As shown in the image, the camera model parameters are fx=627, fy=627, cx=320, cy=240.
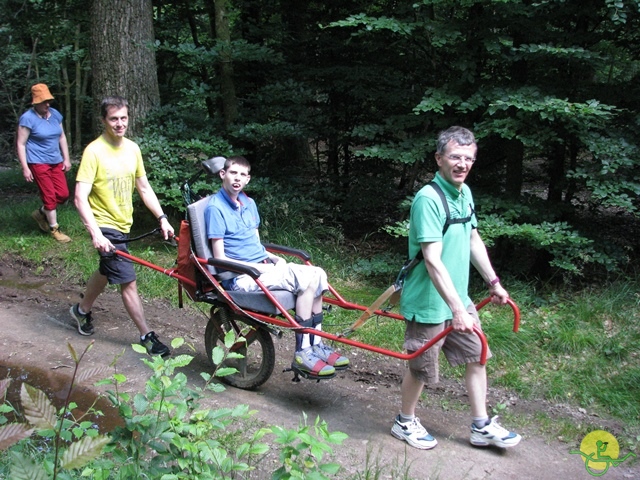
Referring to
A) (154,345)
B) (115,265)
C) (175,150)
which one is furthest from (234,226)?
(175,150)

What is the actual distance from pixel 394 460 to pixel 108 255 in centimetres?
281

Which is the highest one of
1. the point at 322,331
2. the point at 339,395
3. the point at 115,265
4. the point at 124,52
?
the point at 124,52

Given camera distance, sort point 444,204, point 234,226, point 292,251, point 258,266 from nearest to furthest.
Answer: point 444,204
point 258,266
point 234,226
point 292,251

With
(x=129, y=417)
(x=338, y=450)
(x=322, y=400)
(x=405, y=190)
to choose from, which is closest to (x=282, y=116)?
(x=405, y=190)

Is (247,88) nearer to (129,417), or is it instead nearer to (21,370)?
(21,370)

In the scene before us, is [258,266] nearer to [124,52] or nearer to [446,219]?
[446,219]

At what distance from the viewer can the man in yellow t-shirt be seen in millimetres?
4898

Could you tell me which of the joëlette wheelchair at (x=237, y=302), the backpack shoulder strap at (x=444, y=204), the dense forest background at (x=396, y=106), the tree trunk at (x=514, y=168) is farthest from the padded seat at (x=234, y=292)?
the tree trunk at (x=514, y=168)

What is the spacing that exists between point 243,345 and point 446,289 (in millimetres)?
1864

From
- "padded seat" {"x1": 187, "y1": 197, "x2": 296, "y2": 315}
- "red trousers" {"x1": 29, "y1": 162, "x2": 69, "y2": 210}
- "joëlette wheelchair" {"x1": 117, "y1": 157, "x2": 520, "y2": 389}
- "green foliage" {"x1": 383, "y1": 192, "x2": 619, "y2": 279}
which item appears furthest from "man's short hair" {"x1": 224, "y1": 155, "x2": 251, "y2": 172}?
"red trousers" {"x1": 29, "y1": 162, "x2": 69, "y2": 210}

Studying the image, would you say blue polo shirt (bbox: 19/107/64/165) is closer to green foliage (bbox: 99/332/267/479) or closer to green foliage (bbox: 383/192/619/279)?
green foliage (bbox: 383/192/619/279)

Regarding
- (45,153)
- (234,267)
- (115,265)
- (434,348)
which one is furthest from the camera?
(45,153)

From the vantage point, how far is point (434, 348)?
3.88 meters

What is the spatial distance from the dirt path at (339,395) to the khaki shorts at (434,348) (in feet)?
1.70
